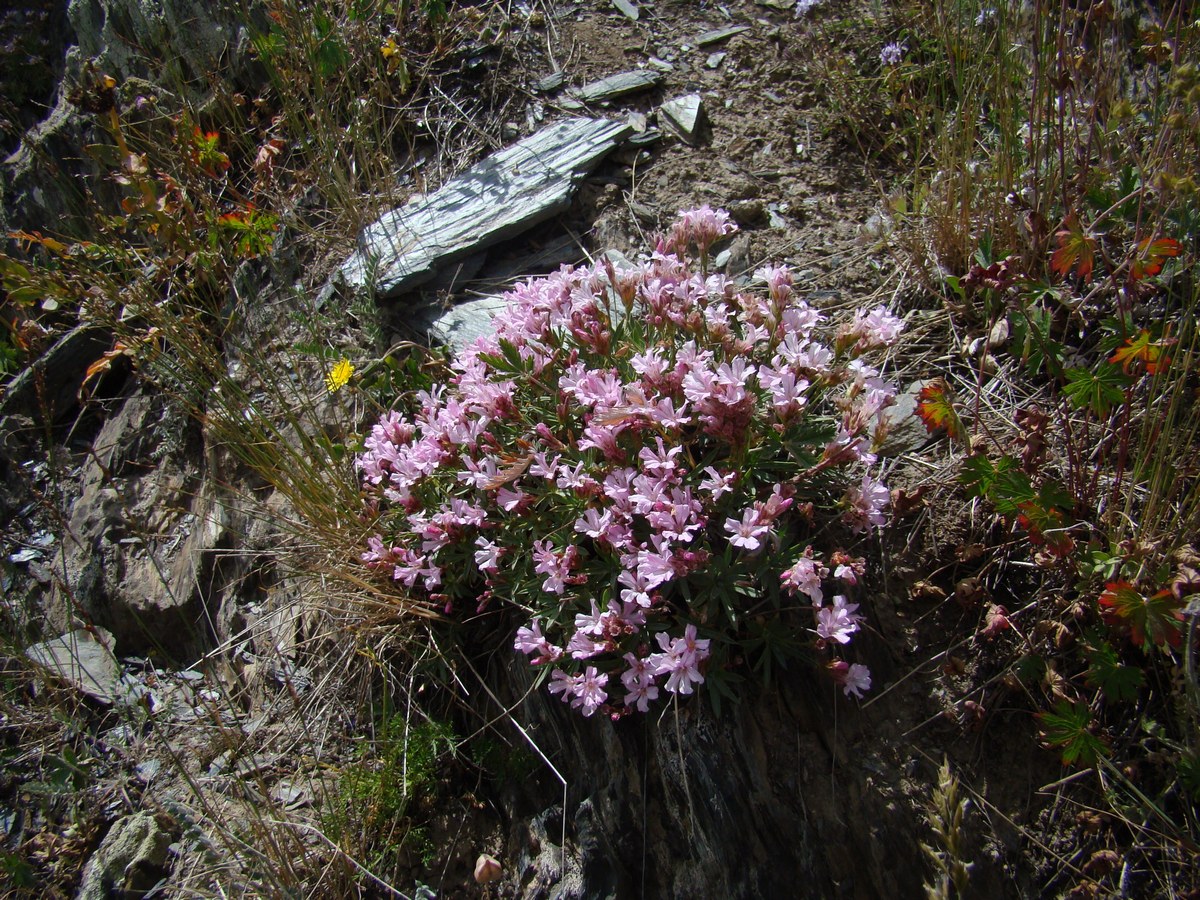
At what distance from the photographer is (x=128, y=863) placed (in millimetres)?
3314

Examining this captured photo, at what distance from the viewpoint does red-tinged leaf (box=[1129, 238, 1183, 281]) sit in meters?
2.23

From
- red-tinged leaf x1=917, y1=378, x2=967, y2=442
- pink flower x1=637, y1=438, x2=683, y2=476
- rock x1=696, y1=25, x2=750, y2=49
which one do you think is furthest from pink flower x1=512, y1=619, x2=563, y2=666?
rock x1=696, y1=25, x2=750, y2=49

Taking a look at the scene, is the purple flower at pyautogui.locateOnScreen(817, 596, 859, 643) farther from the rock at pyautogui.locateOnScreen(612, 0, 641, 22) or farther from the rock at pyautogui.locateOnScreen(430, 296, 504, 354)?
the rock at pyautogui.locateOnScreen(612, 0, 641, 22)

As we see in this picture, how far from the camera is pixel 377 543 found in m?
2.96

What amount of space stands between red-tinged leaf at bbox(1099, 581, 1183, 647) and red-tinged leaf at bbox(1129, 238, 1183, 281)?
0.88m

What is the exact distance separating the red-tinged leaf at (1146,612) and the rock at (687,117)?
9.91 feet

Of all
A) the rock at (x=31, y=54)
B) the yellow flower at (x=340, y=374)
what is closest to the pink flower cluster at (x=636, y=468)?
the yellow flower at (x=340, y=374)

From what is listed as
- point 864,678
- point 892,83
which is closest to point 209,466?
point 864,678

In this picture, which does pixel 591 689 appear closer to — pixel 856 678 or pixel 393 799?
pixel 856 678

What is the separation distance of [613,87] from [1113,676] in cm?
374

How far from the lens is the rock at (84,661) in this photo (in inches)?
158

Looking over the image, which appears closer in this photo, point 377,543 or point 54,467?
point 377,543

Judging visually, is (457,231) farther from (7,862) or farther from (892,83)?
(7,862)

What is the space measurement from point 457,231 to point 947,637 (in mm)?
2969
